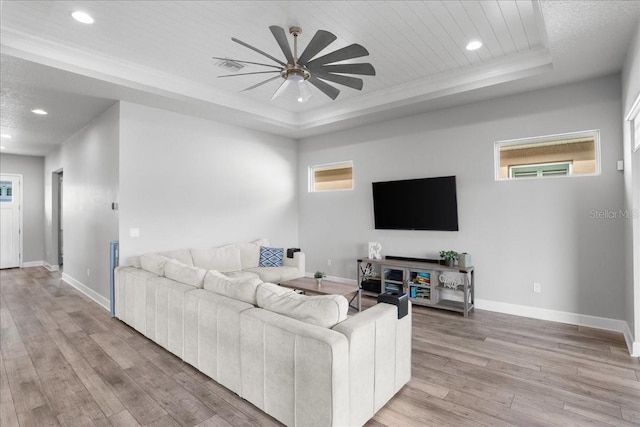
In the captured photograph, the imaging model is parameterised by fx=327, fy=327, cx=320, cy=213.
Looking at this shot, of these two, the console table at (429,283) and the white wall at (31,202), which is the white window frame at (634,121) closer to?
the console table at (429,283)

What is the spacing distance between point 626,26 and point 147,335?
5.28 metres

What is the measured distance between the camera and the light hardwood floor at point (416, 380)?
7.32ft

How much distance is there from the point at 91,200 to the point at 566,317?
6972mm

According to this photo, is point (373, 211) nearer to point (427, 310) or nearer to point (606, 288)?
point (427, 310)

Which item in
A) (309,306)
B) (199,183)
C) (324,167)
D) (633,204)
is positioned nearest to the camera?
(309,306)

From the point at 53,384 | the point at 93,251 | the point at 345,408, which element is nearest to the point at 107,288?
the point at 93,251

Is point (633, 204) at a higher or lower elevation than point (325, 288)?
higher

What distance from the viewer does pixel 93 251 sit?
517 cm

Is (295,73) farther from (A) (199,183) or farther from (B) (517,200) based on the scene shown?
(B) (517,200)

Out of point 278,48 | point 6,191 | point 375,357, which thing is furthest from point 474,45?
point 6,191

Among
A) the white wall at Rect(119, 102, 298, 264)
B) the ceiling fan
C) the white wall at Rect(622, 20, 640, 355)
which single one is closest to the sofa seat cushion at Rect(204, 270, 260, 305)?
the ceiling fan

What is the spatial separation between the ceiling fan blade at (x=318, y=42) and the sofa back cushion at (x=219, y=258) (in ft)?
10.8

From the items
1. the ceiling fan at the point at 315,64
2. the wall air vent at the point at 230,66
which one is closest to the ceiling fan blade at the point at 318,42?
the ceiling fan at the point at 315,64

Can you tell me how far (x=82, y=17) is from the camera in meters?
2.94
